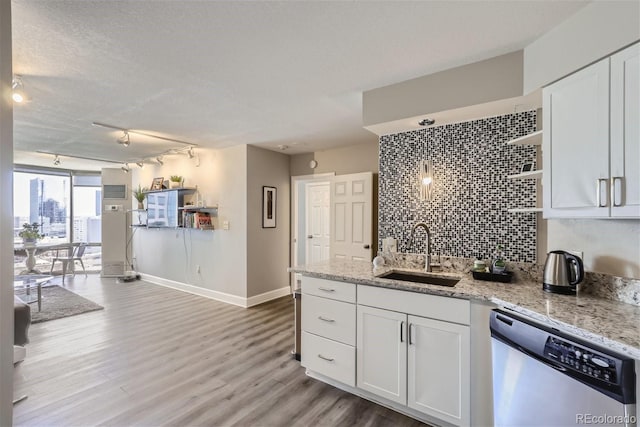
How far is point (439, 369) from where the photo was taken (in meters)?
1.86

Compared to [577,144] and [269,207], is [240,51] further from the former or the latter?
[269,207]

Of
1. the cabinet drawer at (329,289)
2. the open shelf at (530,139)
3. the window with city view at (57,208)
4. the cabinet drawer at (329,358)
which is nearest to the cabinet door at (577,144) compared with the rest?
the open shelf at (530,139)

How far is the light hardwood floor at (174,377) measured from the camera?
2.02 m

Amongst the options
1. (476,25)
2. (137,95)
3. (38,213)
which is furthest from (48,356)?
(38,213)

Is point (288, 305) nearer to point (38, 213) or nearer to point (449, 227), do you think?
point (449, 227)

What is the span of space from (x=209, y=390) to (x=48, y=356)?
1822 millimetres

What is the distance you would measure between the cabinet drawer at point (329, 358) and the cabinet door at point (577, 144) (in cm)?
165

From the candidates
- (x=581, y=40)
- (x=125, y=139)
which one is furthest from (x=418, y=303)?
(x=125, y=139)

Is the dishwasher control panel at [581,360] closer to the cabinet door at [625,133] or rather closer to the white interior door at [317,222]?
the cabinet door at [625,133]

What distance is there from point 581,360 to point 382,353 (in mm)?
1173

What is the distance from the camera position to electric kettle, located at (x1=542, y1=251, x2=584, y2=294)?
5.66ft

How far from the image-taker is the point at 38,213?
6766 millimetres

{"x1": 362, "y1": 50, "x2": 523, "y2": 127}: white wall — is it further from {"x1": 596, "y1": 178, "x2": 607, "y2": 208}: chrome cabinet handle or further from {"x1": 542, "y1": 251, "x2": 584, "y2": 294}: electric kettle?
{"x1": 542, "y1": 251, "x2": 584, "y2": 294}: electric kettle

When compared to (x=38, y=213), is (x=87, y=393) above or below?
below
